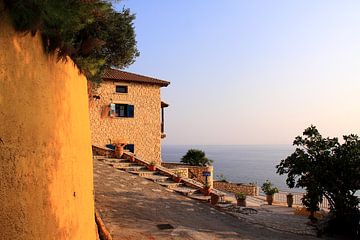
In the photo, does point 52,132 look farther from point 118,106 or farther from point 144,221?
point 118,106

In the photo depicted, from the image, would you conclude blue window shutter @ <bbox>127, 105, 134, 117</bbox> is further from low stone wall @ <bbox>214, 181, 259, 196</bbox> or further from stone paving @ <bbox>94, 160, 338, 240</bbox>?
low stone wall @ <bbox>214, 181, 259, 196</bbox>

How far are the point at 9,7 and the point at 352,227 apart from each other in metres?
16.2

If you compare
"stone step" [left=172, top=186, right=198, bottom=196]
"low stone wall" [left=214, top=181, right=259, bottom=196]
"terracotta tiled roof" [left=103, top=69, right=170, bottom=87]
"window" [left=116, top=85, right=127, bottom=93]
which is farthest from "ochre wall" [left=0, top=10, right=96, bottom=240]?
"low stone wall" [left=214, top=181, right=259, bottom=196]

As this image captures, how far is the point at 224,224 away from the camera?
13188 millimetres

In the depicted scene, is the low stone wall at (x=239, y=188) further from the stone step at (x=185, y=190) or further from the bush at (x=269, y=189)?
the stone step at (x=185, y=190)

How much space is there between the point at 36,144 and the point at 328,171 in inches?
573

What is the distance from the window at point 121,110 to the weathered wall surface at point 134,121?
30cm

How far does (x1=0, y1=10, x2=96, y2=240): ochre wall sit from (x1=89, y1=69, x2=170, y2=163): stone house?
70.9 ft

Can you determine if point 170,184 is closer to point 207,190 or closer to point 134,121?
point 207,190

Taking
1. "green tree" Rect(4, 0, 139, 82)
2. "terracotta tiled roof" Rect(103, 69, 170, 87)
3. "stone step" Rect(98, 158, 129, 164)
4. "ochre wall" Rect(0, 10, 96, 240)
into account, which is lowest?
"stone step" Rect(98, 158, 129, 164)

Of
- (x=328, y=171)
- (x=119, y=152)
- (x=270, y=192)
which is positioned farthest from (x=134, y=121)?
(x=328, y=171)

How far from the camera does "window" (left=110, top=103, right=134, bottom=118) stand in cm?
2803

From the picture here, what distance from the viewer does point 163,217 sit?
12328 millimetres

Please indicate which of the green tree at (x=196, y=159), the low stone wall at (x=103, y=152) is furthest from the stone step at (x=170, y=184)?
the green tree at (x=196, y=159)
